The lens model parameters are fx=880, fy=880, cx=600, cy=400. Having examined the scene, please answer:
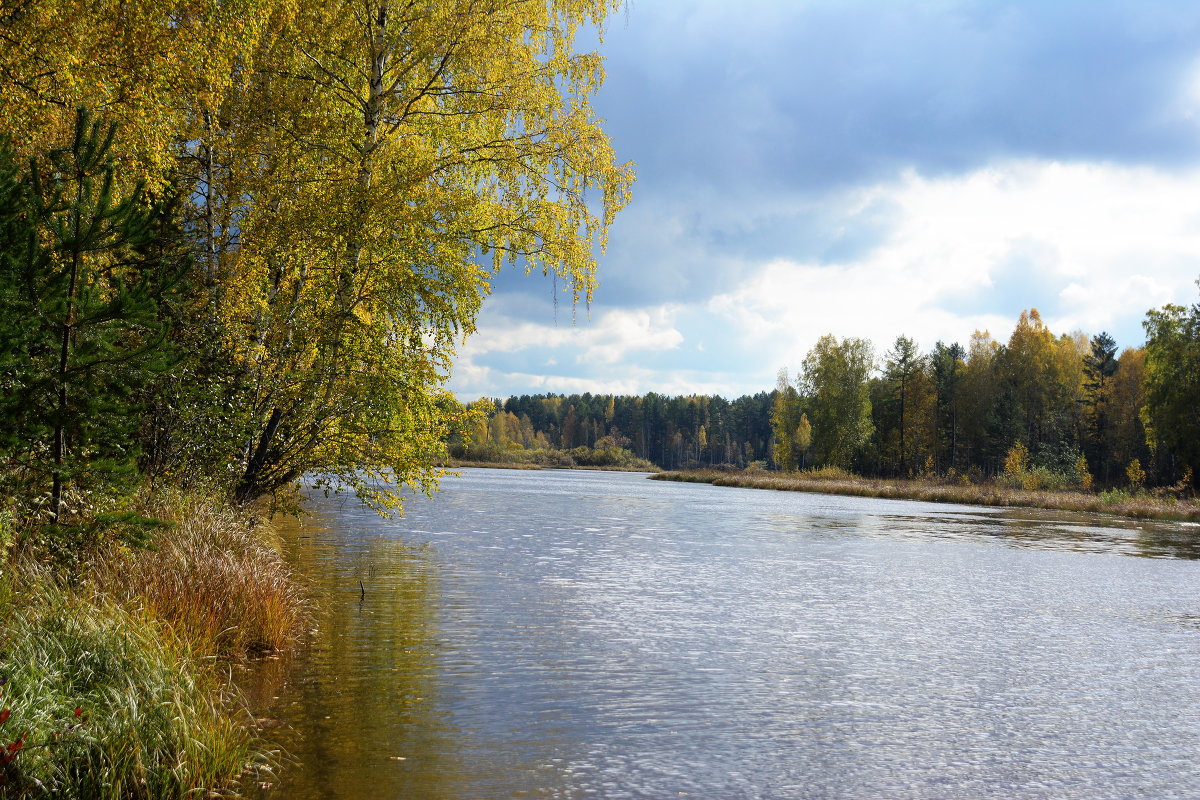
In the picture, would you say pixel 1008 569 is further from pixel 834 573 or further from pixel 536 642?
pixel 536 642

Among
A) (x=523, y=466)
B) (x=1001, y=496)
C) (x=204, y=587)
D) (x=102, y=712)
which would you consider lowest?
(x=523, y=466)

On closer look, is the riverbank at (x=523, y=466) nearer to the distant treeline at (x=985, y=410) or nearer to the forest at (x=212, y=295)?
the distant treeline at (x=985, y=410)

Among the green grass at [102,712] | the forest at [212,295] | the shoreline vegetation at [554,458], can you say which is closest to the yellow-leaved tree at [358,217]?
the forest at [212,295]

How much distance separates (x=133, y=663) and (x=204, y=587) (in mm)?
3075

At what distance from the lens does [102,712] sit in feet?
19.6

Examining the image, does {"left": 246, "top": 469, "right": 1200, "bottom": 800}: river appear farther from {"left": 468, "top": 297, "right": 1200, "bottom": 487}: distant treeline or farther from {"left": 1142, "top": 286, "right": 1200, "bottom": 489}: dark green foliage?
{"left": 468, "top": 297, "right": 1200, "bottom": 487}: distant treeline

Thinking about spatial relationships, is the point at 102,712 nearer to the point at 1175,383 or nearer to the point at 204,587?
the point at 204,587

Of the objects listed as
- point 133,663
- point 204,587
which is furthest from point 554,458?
point 133,663

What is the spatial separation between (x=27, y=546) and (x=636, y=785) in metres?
6.47

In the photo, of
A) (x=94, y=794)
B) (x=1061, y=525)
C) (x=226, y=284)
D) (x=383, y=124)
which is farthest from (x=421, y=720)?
(x=1061, y=525)

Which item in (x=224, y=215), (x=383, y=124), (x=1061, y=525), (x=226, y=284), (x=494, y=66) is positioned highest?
(x=494, y=66)

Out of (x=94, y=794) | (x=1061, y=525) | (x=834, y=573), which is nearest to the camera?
(x=94, y=794)

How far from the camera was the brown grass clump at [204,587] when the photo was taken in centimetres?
905

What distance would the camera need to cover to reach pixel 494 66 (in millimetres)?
15836
